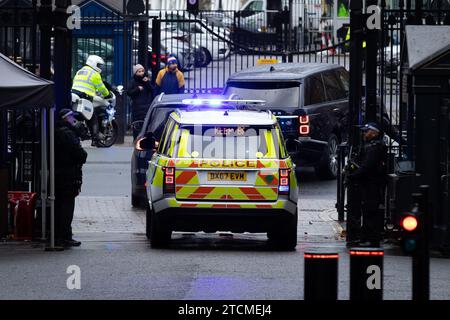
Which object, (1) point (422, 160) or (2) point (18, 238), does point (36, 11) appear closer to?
(2) point (18, 238)

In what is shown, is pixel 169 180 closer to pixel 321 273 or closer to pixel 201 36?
pixel 321 273

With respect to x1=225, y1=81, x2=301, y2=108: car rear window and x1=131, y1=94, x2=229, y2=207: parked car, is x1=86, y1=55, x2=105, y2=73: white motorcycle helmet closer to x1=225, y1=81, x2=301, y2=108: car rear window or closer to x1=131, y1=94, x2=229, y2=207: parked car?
x1=225, y1=81, x2=301, y2=108: car rear window

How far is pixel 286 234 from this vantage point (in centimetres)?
1623

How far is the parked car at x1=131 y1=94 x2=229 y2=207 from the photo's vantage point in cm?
1969

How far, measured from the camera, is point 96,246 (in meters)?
16.9

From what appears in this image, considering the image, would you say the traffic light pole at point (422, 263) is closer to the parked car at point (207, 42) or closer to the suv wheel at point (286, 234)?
the suv wheel at point (286, 234)

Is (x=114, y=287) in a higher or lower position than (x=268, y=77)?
lower

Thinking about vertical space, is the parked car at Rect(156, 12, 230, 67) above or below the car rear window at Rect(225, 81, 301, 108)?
above

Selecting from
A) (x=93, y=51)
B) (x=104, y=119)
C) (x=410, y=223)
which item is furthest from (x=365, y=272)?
(x=93, y=51)

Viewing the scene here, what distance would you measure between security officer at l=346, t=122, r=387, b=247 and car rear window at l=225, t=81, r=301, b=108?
5.99m

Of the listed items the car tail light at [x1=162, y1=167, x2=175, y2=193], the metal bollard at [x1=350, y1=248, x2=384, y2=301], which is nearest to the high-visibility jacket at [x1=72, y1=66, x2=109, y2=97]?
the car tail light at [x1=162, y1=167, x2=175, y2=193]
